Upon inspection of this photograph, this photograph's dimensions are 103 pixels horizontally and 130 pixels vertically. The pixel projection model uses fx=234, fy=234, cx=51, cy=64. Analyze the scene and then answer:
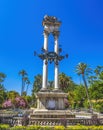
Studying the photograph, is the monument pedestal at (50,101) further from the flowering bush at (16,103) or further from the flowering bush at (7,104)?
the flowering bush at (16,103)

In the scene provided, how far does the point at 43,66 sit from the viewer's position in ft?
115

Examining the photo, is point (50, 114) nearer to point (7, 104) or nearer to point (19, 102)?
point (7, 104)

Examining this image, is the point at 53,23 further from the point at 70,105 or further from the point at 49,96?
the point at 70,105

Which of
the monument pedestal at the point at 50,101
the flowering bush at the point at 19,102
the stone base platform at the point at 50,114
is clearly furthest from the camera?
the flowering bush at the point at 19,102

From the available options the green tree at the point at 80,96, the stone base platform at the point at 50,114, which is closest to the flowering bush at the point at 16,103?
the green tree at the point at 80,96

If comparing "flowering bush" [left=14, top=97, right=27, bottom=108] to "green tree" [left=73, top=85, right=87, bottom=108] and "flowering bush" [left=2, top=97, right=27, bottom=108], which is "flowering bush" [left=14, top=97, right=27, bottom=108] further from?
"green tree" [left=73, top=85, right=87, bottom=108]

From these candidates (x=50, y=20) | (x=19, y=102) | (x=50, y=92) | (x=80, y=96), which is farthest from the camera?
(x=19, y=102)

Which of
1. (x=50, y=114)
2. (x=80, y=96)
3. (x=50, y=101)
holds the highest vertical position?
(x=80, y=96)

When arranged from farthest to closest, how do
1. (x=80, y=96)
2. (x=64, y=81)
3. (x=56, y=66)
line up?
1. (x=64, y=81)
2. (x=80, y=96)
3. (x=56, y=66)

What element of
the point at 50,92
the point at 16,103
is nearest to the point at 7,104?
the point at 16,103

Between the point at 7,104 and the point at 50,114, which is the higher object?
the point at 7,104

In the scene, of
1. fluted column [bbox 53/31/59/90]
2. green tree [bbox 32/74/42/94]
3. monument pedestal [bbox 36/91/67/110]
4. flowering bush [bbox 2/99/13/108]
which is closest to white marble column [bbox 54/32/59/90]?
fluted column [bbox 53/31/59/90]

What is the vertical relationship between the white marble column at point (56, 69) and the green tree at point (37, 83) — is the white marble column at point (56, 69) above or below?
below

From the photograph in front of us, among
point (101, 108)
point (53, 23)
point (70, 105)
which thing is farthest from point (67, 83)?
point (53, 23)
